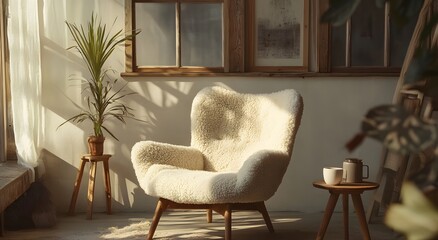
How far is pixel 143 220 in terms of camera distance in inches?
198

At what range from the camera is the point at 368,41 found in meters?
5.31

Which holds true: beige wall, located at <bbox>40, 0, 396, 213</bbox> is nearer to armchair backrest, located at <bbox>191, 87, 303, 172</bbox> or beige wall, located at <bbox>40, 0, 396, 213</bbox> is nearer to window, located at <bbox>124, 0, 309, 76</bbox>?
window, located at <bbox>124, 0, 309, 76</bbox>

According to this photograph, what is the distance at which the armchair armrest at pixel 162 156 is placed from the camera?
430 centimetres

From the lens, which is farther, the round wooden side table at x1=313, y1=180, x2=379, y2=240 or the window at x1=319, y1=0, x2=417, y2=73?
the window at x1=319, y1=0, x2=417, y2=73

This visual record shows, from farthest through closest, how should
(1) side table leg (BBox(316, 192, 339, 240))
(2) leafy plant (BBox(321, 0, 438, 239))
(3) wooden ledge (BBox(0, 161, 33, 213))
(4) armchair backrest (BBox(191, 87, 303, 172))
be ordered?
(4) armchair backrest (BBox(191, 87, 303, 172))
(3) wooden ledge (BBox(0, 161, 33, 213))
(1) side table leg (BBox(316, 192, 339, 240))
(2) leafy plant (BBox(321, 0, 438, 239))

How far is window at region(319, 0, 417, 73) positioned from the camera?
5293 mm

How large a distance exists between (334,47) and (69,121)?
79.8 inches

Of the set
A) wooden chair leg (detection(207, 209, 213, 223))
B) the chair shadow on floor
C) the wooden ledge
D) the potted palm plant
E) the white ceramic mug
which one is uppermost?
the potted palm plant

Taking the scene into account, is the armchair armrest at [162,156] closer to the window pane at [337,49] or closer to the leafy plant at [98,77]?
the leafy plant at [98,77]

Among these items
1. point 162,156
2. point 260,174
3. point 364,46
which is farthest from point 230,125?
point 364,46

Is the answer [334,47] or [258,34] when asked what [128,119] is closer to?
[258,34]

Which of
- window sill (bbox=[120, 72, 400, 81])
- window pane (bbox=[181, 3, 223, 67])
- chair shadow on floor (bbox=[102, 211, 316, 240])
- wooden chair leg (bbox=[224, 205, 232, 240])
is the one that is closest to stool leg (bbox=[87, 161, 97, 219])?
chair shadow on floor (bbox=[102, 211, 316, 240])

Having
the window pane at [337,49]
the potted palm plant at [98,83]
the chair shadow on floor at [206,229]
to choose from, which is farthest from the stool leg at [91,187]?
the window pane at [337,49]

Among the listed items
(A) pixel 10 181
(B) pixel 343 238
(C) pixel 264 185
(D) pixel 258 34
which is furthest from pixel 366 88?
(A) pixel 10 181
